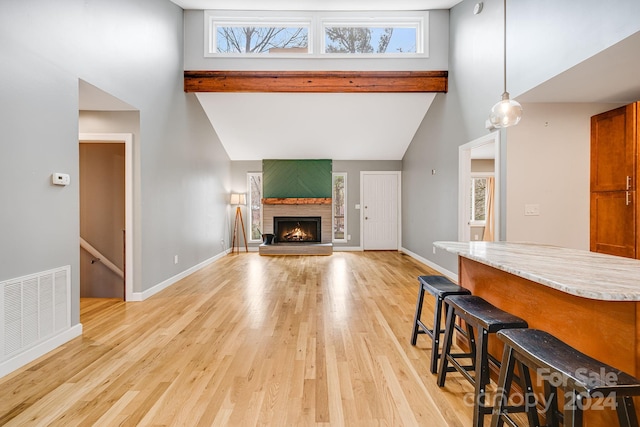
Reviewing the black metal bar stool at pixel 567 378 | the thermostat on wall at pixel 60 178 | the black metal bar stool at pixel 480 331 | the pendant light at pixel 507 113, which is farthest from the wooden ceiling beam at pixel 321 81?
the black metal bar stool at pixel 567 378

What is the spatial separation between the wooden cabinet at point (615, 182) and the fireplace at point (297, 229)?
18.5 ft

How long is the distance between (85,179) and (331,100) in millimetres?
4136

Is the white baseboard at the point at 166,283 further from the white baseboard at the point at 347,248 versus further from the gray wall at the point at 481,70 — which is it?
the gray wall at the point at 481,70

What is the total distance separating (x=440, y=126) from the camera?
18.9 ft

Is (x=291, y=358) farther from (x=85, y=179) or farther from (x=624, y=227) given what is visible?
(x=85, y=179)

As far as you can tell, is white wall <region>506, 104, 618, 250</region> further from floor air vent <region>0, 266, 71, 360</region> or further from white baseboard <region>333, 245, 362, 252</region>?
white baseboard <region>333, 245, 362, 252</region>

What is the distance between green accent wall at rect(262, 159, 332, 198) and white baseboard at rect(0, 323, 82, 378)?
5.58 meters

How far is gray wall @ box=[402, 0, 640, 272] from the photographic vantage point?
263 centimetres

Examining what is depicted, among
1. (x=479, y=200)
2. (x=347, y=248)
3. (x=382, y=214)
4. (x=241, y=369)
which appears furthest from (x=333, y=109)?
(x=241, y=369)

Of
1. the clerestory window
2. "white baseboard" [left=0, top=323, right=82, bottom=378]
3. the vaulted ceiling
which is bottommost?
"white baseboard" [left=0, top=323, right=82, bottom=378]

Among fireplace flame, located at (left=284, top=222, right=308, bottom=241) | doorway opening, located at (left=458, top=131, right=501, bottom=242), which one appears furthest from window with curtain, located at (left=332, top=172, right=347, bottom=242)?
Result: doorway opening, located at (left=458, top=131, right=501, bottom=242)

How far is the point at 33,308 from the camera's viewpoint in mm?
2559

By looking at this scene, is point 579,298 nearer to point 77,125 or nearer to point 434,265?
point 77,125

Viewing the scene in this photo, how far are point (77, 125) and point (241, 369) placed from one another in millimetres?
2644
